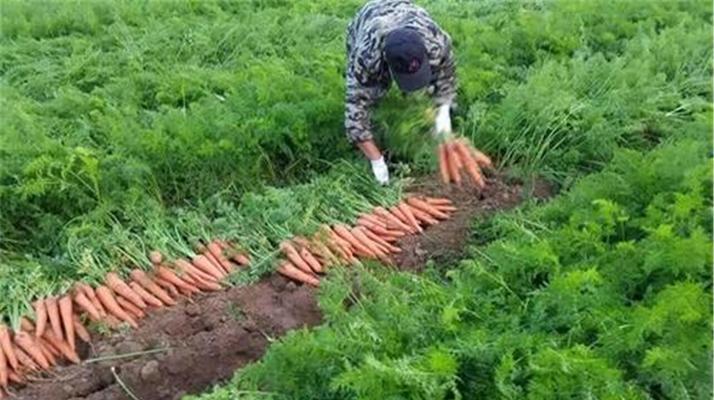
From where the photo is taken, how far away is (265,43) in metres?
7.25

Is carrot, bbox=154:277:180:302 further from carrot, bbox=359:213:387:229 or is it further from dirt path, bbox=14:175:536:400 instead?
carrot, bbox=359:213:387:229

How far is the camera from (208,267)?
489 centimetres

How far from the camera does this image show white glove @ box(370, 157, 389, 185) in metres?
5.31

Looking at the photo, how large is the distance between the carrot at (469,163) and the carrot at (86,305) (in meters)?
2.36

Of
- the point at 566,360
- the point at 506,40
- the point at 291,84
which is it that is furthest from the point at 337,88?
the point at 566,360

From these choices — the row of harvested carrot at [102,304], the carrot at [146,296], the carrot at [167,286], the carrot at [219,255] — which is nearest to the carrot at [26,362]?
the row of harvested carrot at [102,304]

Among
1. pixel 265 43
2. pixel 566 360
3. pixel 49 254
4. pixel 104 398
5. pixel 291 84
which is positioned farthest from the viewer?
pixel 265 43

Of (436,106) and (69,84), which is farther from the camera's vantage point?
(69,84)

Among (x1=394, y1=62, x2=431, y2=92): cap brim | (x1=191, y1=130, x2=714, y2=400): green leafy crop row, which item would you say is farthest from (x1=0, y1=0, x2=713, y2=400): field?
(x1=394, y1=62, x2=431, y2=92): cap brim

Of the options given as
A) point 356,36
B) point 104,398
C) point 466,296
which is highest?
point 356,36

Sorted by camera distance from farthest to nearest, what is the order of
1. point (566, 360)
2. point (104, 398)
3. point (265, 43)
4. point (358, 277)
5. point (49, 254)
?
point (265, 43) < point (49, 254) < point (358, 277) < point (104, 398) < point (566, 360)

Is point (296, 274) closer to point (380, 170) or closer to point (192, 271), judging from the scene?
point (192, 271)

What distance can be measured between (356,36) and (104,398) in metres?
2.55

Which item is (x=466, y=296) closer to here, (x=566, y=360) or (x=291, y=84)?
(x=566, y=360)
